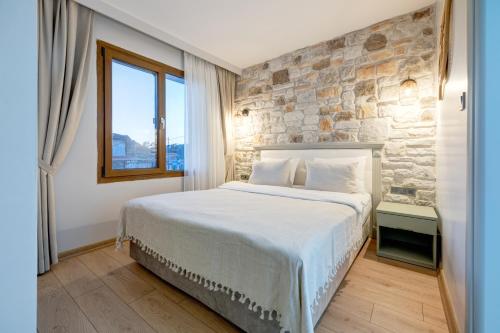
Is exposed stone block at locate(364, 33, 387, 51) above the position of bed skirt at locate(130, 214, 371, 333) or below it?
above

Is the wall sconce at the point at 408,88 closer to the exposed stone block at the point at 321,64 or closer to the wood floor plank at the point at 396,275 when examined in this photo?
the exposed stone block at the point at 321,64

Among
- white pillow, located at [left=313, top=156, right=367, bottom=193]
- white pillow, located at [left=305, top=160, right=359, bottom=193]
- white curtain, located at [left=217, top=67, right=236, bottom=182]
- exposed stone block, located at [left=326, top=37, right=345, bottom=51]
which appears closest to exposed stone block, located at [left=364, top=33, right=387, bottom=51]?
exposed stone block, located at [left=326, top=37, right=345, bottom=51]

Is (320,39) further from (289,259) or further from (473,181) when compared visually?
(289,259)

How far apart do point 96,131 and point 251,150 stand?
232 cm

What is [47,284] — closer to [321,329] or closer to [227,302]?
[227,302]

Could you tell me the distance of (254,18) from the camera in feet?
8.11

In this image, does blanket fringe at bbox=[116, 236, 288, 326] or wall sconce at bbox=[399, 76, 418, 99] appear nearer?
blanket fringe at bbox=[116, 236, 288, 326]

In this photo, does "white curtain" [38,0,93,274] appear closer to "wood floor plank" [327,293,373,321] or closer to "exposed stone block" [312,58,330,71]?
"wood floor plank" [327,293,373,321]

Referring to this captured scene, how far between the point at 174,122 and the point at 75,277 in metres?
2.19

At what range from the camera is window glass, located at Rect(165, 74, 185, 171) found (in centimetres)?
311

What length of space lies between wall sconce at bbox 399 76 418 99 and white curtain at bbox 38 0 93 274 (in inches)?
136
